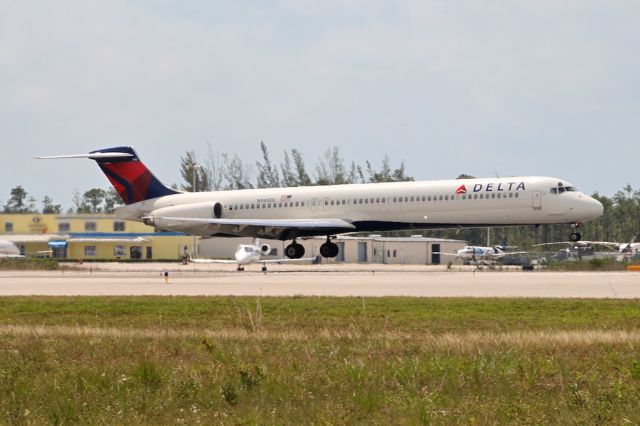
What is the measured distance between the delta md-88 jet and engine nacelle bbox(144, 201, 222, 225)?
55 millimetres

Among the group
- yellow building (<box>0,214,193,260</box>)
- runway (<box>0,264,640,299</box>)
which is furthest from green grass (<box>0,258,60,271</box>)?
yellow building (<box>0,214,193,260</box>)

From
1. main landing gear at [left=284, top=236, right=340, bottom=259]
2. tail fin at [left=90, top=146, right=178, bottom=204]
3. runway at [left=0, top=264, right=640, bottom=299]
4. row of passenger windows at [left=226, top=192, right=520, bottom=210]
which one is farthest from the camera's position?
tail fin at [left=90, top=146, right=178, bottom=204]

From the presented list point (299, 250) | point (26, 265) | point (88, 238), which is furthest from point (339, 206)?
point (88, 238)

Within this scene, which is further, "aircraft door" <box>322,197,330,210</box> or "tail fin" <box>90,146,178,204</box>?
"tail fin" <box>90,146,178,204</box>

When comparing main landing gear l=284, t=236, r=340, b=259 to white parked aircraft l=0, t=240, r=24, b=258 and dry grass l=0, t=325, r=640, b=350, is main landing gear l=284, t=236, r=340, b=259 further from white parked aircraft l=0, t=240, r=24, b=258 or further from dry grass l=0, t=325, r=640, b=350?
dry grass l=0, t=325, r=640, b=350

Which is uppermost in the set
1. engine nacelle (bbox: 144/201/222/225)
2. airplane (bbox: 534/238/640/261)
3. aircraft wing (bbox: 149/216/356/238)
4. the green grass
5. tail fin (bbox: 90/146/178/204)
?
tail fin (bbox: 90/146/178/204)

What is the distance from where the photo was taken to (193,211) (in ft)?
198

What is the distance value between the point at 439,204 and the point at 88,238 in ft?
131

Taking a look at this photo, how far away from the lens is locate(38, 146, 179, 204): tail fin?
6188 centimetres

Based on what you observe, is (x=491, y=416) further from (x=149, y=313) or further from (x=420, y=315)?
(x=149, y=313)

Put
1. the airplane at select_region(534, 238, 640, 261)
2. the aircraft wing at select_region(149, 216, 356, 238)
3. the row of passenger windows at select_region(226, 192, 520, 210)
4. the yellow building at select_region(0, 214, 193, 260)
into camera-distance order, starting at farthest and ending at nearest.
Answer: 1. the yellow building at select_region(0, 214, 193, 260)
2. the airplane at select_region(534, 238, 640, 261)
3. the aircraft wing at select_region(149, 216, 356, 238)
4. the row of passenger windows at select_region(226, 192, 520, 210)

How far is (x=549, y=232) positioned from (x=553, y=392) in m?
118

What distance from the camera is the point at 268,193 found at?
59656 mm

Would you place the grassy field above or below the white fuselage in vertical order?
below
